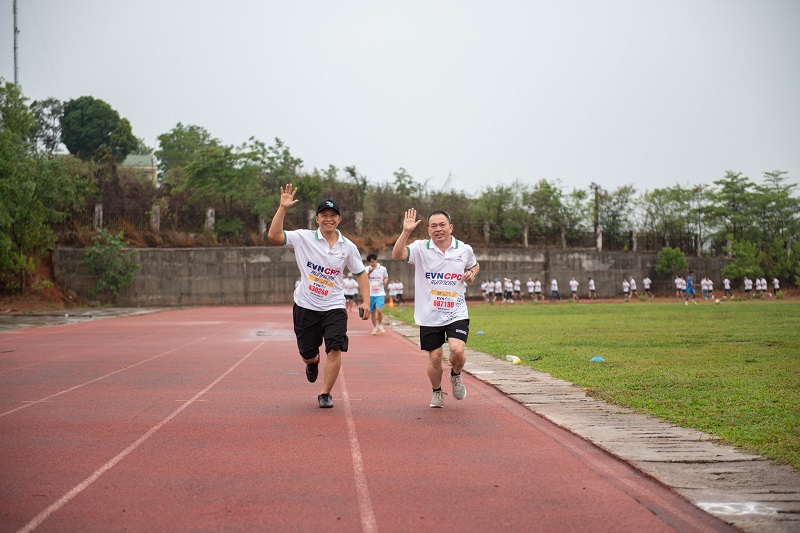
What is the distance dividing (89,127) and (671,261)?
46.5 metres

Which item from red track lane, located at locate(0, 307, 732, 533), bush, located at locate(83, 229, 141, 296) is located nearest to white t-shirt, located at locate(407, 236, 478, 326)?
red track lane, located at locate(0, 307, 732, 533)

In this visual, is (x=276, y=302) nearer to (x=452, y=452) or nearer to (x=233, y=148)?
(x=233, y=148)

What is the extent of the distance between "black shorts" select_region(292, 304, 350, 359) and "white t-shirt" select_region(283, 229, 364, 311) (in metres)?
0.07

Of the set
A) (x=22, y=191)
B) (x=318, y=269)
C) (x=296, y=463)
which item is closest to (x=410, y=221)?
(x=318, y=269)

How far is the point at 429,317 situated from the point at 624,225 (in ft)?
162

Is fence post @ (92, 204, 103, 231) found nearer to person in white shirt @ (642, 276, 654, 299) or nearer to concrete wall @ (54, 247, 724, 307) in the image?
concrete wall @ (54, 247, 724, 307)

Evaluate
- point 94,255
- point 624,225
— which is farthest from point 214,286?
point 624,225

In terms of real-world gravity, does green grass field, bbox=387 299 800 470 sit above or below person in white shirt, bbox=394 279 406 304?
below

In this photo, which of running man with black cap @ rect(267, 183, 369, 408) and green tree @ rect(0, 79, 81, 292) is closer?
running man with black cap @ rect(267, 183, 369, 408)

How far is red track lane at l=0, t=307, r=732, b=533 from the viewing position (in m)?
4.47

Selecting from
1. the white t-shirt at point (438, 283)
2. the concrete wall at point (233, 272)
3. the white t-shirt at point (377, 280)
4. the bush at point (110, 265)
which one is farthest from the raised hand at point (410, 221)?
the concrete wall at point (233, 272)

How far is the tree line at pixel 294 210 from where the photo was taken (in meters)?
38.5

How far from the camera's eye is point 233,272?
4497 centimetres

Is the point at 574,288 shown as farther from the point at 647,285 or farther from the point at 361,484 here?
the point at 361,484
